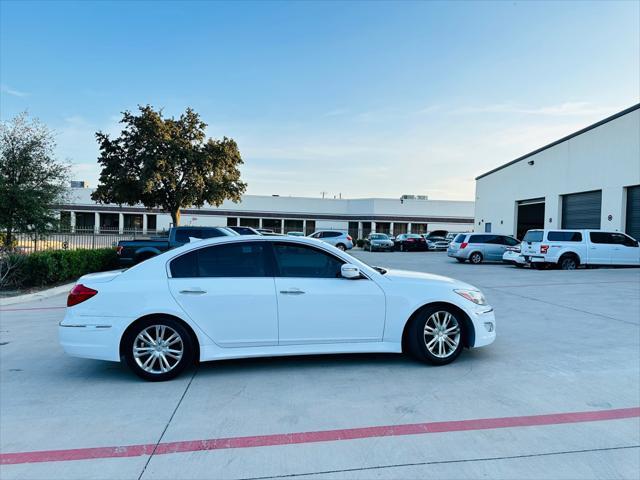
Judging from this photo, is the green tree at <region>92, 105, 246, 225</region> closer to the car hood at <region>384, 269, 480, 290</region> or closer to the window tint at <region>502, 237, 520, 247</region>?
the window tint at <region>502, 237, 520, 247</region>

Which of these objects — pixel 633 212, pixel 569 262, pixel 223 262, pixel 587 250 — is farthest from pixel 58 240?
pixel 633 212

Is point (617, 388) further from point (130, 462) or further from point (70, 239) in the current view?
point (70, 239)

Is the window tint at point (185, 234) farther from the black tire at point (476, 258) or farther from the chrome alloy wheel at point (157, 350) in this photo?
the black tire at point (476, 258)

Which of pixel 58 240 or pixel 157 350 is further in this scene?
pixel 58 240

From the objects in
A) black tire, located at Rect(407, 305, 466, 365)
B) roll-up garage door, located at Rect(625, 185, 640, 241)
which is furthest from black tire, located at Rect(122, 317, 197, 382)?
roll-up garage door, located at Rect(625, 185, 640, 241)

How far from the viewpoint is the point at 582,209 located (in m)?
26.0

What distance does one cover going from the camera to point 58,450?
3555 millimetres

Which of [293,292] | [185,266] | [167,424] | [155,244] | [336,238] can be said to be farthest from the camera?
[336,238]

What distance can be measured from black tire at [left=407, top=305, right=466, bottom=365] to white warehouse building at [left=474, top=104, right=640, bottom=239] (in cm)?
2121

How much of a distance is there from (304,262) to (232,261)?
85 cm

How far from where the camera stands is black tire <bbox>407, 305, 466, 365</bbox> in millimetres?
5410

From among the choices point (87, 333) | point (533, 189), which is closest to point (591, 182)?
point (533, 189)

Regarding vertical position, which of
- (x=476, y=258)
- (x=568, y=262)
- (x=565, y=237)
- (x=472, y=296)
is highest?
(x=565, y=237)

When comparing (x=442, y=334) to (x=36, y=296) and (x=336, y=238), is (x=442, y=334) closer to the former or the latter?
(x=36, y=296)
